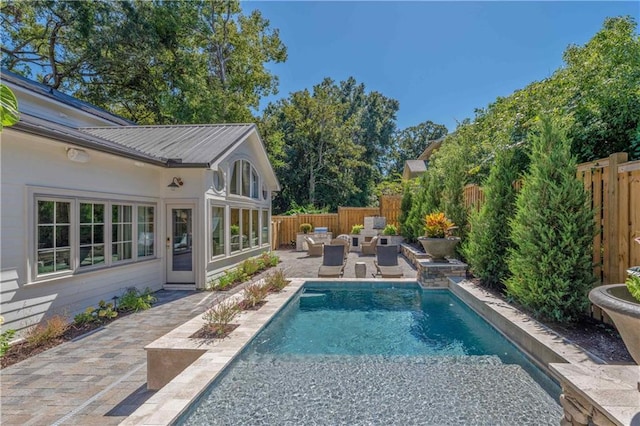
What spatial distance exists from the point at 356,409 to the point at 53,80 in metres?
23.7

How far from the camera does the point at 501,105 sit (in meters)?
10.3

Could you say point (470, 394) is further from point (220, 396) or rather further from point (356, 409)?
point (220, 396)

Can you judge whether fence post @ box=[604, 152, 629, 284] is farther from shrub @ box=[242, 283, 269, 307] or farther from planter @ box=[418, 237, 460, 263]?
shrub @ box=[242, 283, 269, 307]

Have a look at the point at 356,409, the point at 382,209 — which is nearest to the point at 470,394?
the point at 356,409

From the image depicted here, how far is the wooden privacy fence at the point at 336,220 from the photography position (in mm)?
20094

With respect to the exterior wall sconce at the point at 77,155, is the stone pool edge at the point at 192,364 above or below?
below

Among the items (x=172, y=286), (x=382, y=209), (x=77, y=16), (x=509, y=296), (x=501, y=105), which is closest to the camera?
(x=509, y=296)

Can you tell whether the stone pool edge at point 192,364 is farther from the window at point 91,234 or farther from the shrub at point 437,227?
the shrub at point 437,227

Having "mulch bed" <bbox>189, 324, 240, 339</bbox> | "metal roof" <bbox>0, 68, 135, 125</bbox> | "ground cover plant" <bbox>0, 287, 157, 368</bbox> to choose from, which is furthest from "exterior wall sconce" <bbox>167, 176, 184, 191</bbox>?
"metal roof" <bbox>0, 68, 135, 125</bbox>

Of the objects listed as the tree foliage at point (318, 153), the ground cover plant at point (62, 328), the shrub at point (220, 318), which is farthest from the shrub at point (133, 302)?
the tree foliage at point (318, 153)

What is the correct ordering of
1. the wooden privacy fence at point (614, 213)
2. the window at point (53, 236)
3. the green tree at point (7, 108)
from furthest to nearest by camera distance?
the window at point (53, 236), the wooden privacy fence at point (614, 213), the green tree at point (7, 108)

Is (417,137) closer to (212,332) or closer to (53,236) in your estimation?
(53,236)

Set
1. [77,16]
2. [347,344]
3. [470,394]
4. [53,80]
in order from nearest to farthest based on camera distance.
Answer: [470,394], [347,344], [77,16], [53,80]

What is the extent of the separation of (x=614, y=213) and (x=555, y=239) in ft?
2.57
